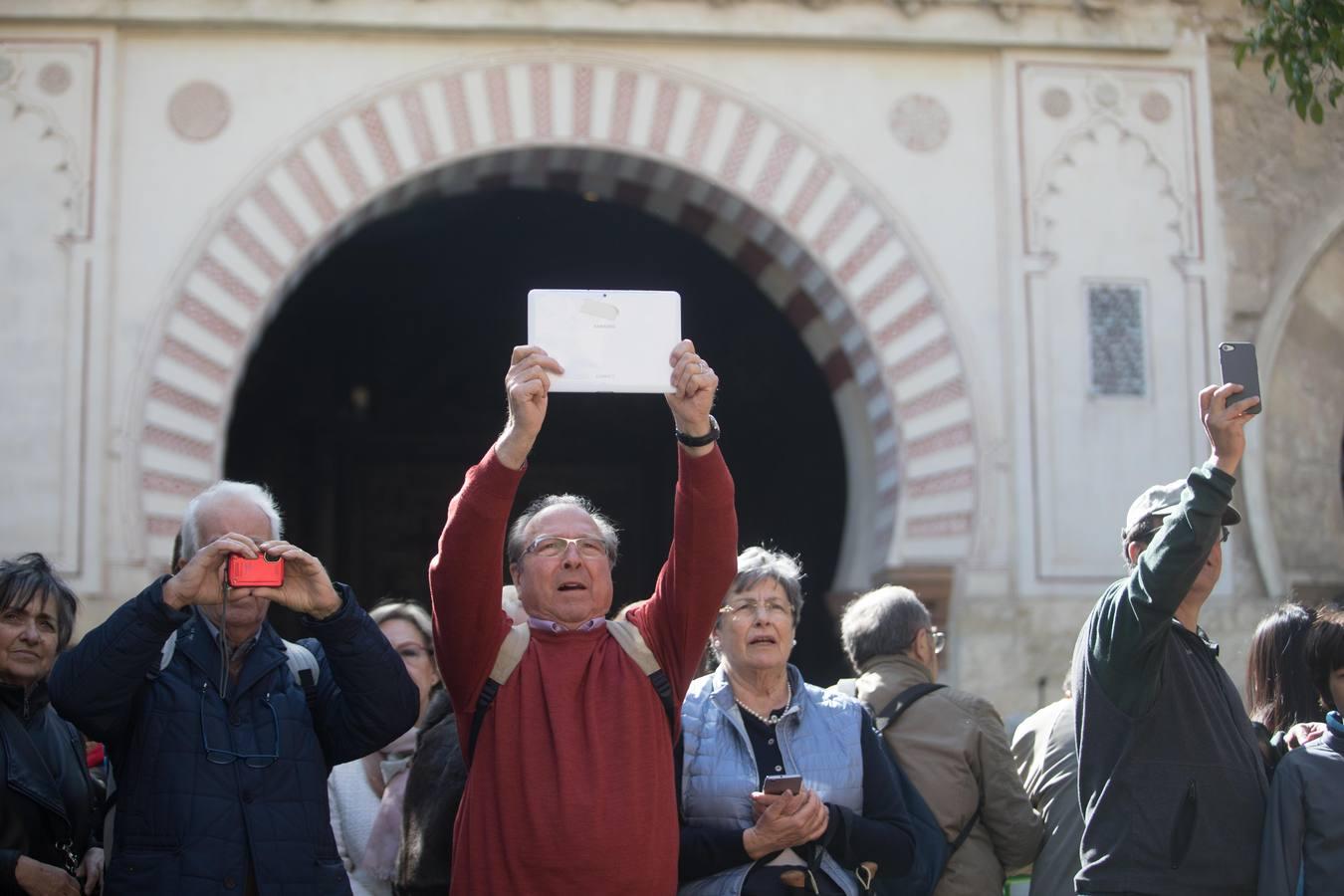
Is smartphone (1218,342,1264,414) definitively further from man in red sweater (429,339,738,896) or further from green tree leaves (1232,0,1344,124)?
green tree leaves (1232,0,1344,124)

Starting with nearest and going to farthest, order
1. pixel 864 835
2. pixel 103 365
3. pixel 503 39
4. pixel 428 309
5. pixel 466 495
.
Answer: pixel 466 495
pixel 864 835
pixel 103 365
pixel 503 39
pixel 428 309

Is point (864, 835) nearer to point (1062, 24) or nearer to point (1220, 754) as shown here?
point (1220, 754)

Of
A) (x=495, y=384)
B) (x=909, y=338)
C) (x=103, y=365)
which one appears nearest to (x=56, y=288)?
(x=103, y=365)

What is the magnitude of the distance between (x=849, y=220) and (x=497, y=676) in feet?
14.8

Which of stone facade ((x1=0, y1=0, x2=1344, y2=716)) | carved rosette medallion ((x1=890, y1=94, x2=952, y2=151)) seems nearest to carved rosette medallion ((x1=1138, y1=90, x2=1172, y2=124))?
stone facade ((x1=0, y1=0, x2=1344, y2=716))

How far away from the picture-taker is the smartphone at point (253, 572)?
2.71 meters

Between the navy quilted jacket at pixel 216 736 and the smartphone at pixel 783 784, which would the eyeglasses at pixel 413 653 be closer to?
the navy quilted jacket at pixel 216 736

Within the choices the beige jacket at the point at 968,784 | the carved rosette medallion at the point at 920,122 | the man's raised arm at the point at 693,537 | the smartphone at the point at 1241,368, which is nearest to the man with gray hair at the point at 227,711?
the man's raised arm at the point at 693,537

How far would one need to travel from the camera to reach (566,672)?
2.88 meters

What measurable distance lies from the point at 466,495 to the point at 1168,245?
5.19m

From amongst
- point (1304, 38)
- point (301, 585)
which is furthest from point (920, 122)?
point (301, 585)

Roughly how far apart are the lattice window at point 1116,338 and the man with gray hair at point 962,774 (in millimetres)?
3686

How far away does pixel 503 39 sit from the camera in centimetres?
693

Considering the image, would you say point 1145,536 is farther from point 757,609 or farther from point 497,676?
point 497,676
